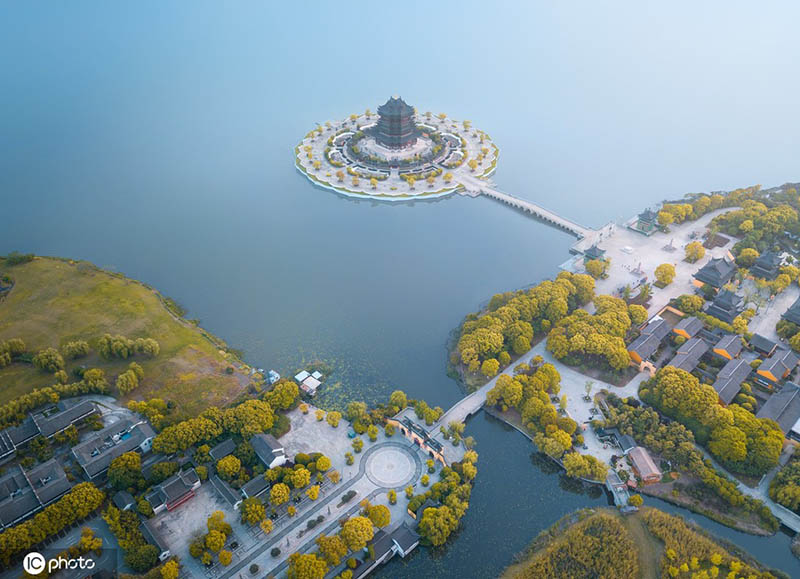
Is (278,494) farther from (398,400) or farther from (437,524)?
(398,400)

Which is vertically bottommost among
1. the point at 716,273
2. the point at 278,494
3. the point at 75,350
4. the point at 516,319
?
the point at 278,494

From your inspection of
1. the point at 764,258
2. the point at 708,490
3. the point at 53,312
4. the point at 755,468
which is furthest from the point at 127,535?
the point at 764,258

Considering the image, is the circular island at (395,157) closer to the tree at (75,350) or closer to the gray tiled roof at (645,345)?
the gray tiled roof at (645,345)

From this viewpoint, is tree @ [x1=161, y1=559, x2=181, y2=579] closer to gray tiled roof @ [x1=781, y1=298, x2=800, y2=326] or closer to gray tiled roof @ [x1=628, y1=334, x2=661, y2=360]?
gray tiled roof @ [x1=628, y1=334, x2=661, y2=360]

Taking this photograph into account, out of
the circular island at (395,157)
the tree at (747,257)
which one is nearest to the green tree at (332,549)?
the circular island at (395,157)

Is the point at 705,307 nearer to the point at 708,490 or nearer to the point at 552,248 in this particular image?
the point at 552,248

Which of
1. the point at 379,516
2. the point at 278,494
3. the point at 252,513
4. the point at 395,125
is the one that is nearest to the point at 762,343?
the point at 379,516

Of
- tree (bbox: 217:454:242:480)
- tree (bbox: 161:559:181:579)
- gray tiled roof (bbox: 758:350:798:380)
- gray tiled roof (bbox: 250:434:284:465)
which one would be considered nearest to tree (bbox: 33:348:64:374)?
tree (bbox: 217:454:242:480)
